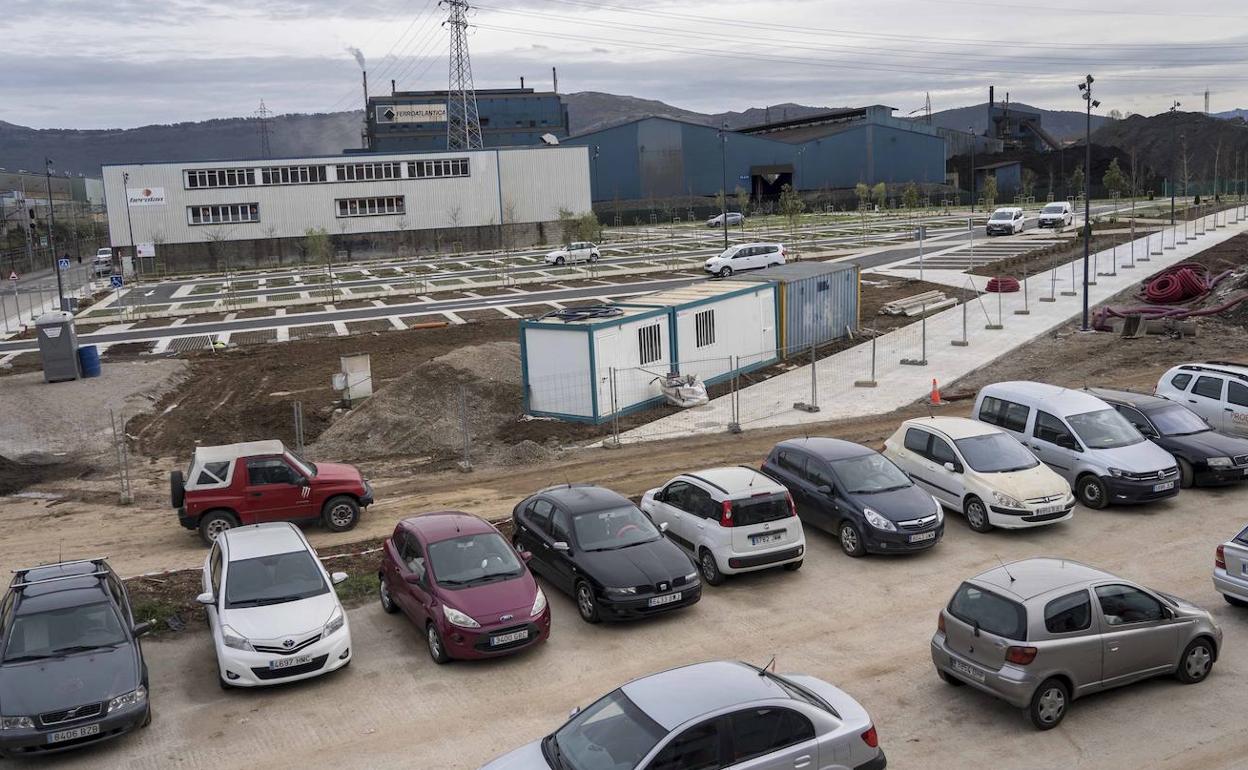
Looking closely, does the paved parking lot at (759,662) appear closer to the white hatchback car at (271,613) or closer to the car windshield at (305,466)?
the white hatchback car at (271,613)

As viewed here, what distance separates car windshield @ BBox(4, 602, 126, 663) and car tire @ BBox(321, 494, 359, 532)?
6.43 metres

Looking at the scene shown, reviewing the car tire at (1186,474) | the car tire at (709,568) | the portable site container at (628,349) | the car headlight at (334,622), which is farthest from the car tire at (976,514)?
the car headlight at (334,622)

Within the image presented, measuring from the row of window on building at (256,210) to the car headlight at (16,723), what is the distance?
73.8 m

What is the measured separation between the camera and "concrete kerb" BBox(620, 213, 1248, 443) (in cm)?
2480

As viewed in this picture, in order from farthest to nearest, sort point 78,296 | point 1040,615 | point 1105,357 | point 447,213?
point 447,213 < point 78,296 < point 1105,357 < point 1040,615

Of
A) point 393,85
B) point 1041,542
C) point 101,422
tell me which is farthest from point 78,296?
point 393,85

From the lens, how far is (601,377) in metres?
24.6

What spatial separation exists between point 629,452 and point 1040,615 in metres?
12.8

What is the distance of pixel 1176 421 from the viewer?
1831 cm

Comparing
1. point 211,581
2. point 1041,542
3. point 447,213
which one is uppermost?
point 447,213

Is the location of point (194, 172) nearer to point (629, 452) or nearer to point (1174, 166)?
point (629, 452)

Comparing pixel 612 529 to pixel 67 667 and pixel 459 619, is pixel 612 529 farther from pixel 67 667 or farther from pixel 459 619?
pixel 67 667

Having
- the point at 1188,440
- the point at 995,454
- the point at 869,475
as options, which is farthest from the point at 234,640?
the point at 1188,440

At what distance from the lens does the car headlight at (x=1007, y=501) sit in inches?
612
